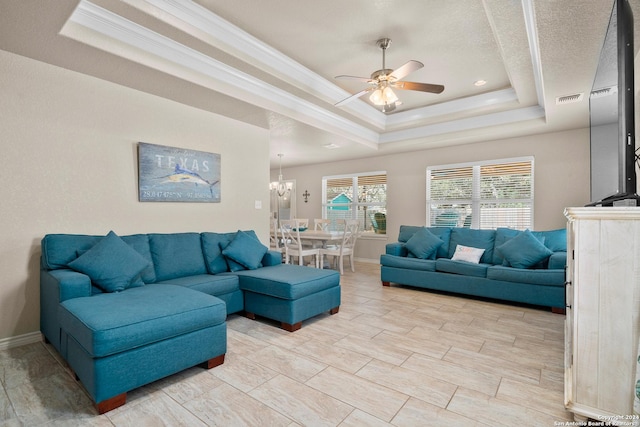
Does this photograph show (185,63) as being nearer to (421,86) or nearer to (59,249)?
(59,249)

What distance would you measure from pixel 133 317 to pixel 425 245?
3.87 m

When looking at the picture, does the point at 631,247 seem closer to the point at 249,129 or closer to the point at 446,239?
the point at 446,239

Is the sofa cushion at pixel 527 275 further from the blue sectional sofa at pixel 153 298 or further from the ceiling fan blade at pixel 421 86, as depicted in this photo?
the ceiling fan blade at pixel 421 86

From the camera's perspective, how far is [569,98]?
367 centimetres

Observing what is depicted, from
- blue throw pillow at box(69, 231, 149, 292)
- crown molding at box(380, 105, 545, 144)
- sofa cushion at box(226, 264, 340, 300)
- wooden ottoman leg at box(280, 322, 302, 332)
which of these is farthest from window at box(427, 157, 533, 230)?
blue throw pillow at box(69, 231, 149, 292)

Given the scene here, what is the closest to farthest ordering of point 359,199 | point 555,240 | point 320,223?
point 555,240
point 320,223
point 359,199

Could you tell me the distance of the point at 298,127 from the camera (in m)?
4.75

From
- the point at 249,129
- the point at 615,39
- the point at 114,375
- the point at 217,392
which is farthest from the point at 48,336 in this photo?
the point at 615,39

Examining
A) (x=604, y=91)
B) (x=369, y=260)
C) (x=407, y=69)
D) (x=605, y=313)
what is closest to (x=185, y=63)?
(x=407, y=69)

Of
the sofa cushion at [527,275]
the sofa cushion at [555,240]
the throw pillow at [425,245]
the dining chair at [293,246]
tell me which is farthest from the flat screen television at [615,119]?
the dining chair at [293,246]

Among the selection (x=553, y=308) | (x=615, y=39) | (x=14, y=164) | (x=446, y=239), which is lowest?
(x=553, y=308)

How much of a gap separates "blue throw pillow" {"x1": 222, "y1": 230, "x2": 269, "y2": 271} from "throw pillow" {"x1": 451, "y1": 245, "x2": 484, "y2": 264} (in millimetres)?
2678

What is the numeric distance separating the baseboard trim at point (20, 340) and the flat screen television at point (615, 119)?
4.31m

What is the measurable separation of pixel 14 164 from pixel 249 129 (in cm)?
266
